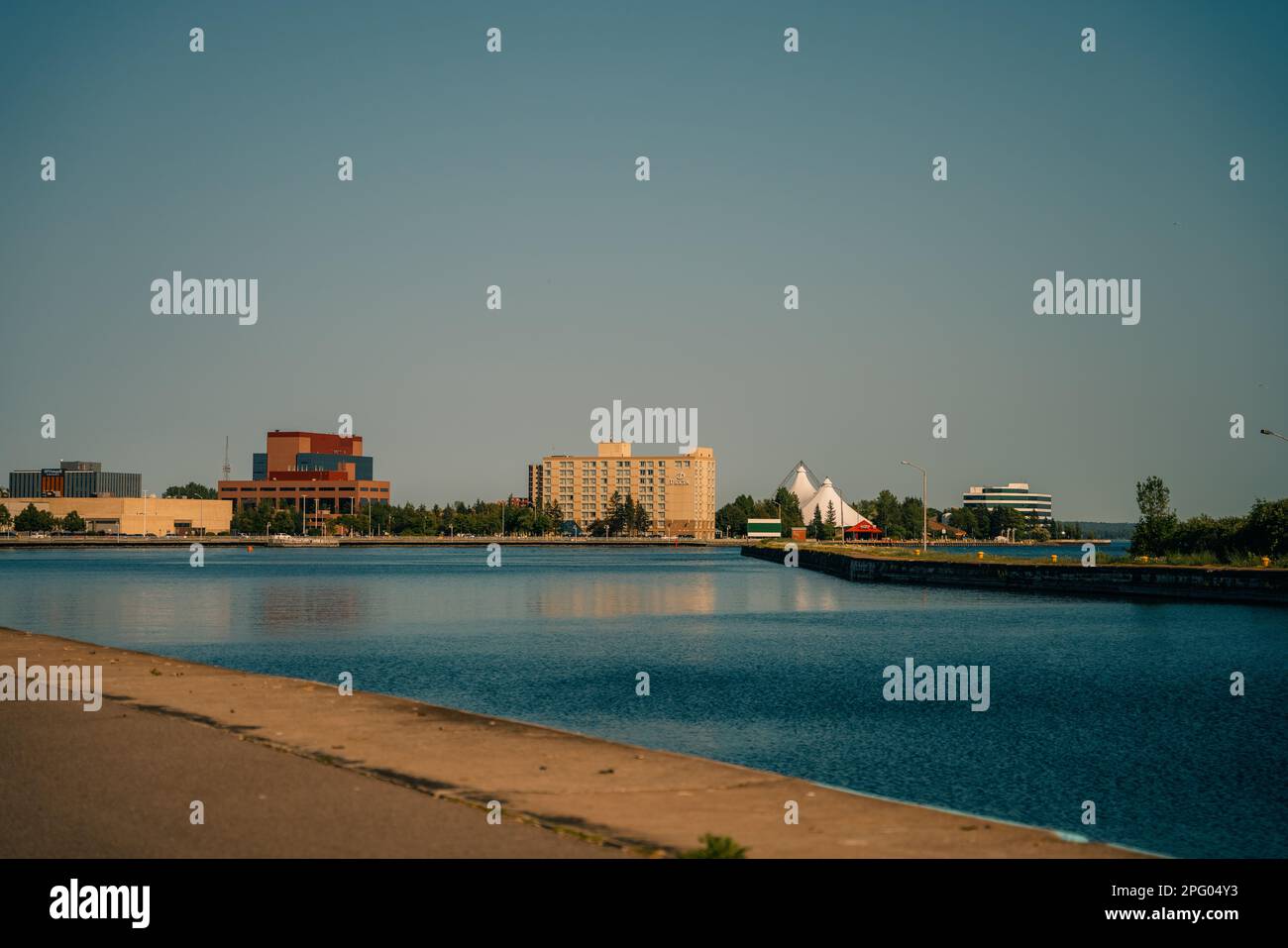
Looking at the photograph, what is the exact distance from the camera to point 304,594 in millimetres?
92188

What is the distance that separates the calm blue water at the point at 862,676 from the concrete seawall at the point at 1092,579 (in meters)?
2.96

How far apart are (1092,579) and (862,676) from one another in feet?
178

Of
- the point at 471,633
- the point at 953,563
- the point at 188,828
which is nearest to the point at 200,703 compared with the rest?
the point at 188,828

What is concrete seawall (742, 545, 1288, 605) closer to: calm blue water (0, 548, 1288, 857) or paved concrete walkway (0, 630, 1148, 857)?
calm blue water (0, 548, 1288, 857)

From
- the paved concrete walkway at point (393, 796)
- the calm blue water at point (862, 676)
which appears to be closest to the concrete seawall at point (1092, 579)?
the calm blue water at point (862, 676)

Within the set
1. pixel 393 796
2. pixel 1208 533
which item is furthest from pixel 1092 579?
pixel 393 796

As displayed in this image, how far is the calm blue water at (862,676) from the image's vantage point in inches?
840

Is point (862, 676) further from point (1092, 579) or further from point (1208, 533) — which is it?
point (1208, 533)

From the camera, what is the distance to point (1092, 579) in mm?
86750
